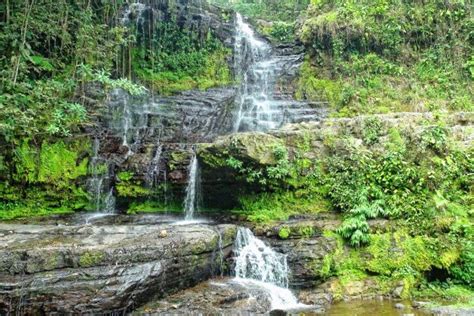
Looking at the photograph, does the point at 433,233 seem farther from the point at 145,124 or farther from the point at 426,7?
the point at 426,7

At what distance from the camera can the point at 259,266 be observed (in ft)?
26.5

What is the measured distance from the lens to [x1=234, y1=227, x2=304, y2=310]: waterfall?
25.6 ft

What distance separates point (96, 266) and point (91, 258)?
0.50ft

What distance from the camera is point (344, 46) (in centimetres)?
1636

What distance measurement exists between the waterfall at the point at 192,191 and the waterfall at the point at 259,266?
2450 mm

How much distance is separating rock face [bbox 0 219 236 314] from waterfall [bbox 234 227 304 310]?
2.02ft

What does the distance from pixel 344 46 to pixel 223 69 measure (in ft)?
16.8

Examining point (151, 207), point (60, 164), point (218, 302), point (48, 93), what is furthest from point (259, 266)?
point (48, 93)

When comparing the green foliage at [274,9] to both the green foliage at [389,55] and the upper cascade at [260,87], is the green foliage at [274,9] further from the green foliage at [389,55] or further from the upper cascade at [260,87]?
the green foliage at [389,55]

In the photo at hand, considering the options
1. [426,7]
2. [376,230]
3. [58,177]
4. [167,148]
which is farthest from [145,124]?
[426,7]

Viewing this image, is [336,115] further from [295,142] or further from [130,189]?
[130,189]

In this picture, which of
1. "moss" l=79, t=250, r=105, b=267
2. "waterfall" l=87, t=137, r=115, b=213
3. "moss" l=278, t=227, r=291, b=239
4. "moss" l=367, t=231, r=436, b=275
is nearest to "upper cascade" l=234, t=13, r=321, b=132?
"waterfall" l=87, t=137, r=115, b=213

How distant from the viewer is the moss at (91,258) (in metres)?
6.38

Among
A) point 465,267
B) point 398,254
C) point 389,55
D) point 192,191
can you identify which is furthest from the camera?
point 389,55
